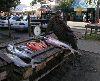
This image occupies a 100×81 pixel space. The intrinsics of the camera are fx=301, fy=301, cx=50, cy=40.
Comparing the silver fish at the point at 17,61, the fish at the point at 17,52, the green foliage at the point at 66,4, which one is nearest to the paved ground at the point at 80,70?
the fish at the point at 17,52

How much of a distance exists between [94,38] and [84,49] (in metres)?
5.12

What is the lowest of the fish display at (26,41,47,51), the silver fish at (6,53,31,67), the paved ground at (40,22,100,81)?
the paved ground at (40,22,100,81)

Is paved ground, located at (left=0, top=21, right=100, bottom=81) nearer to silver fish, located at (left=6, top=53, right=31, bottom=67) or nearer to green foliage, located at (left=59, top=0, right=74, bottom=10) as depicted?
silver fish, located at (left=6, top=53, right=31, bottom=67)

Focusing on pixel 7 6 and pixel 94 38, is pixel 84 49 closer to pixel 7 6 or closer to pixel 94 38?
pixel 94 38

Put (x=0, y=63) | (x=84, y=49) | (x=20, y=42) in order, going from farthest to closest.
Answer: (x=84, y=49) → (x=20, y=42) → (x=0, y=63)

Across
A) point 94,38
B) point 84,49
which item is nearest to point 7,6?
point 94,38

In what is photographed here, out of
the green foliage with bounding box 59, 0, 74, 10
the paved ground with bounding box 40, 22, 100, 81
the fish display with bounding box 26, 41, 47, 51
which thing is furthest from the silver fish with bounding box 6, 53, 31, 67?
the green foliage with bounding box 59, 0, 74, 10

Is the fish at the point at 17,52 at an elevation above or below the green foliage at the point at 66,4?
above

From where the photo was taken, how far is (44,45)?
10586 millimetres

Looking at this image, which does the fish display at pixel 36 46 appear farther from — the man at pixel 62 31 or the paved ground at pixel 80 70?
the man at pixel 62 31

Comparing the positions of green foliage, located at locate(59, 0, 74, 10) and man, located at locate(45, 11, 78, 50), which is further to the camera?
green foliage, located at locate(59, 0, 74, 10)

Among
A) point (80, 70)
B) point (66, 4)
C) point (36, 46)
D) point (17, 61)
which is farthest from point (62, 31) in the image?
point (66, 4)

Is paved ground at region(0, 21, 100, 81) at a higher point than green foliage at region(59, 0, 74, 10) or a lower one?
lower

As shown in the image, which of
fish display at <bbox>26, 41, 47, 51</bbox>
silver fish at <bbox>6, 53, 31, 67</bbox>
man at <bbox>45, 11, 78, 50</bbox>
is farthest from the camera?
man at <bbox>45, 11, 78, 50</bbox>
